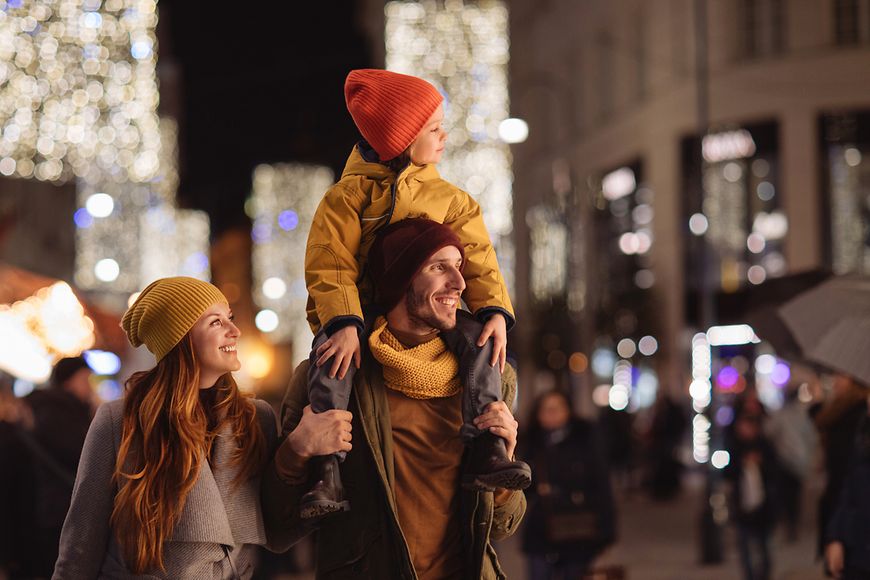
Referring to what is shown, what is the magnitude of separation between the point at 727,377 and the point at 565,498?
30.6 metres

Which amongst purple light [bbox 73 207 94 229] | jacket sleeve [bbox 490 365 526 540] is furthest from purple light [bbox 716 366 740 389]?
jacket sleeve [bbox 490 365 526 540]

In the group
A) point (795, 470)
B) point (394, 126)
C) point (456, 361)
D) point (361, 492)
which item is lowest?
point (795, 470)

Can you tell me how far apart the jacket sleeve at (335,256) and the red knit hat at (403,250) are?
0.07m

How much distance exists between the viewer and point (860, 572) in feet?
23.7

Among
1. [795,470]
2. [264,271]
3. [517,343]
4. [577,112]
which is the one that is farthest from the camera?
[577,112]

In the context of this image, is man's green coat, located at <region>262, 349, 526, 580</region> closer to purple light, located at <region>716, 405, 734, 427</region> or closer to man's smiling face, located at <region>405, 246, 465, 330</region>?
man's smiling face, located at <region>405, 246, 465, 330</region>

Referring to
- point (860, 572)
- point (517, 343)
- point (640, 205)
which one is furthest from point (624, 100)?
point (860, 572)

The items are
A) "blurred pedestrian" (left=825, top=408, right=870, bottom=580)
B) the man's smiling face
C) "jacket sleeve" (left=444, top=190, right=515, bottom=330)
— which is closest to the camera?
the man's smiling face

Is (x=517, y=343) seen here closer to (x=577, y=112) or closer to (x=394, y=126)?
(x=577, y=112)

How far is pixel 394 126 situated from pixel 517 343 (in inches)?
1705

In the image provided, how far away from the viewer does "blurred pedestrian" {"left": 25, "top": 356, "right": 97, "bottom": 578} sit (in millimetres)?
7742

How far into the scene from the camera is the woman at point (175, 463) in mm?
3963

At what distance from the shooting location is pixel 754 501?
13828 mm

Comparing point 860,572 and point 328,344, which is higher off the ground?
point 328,344
